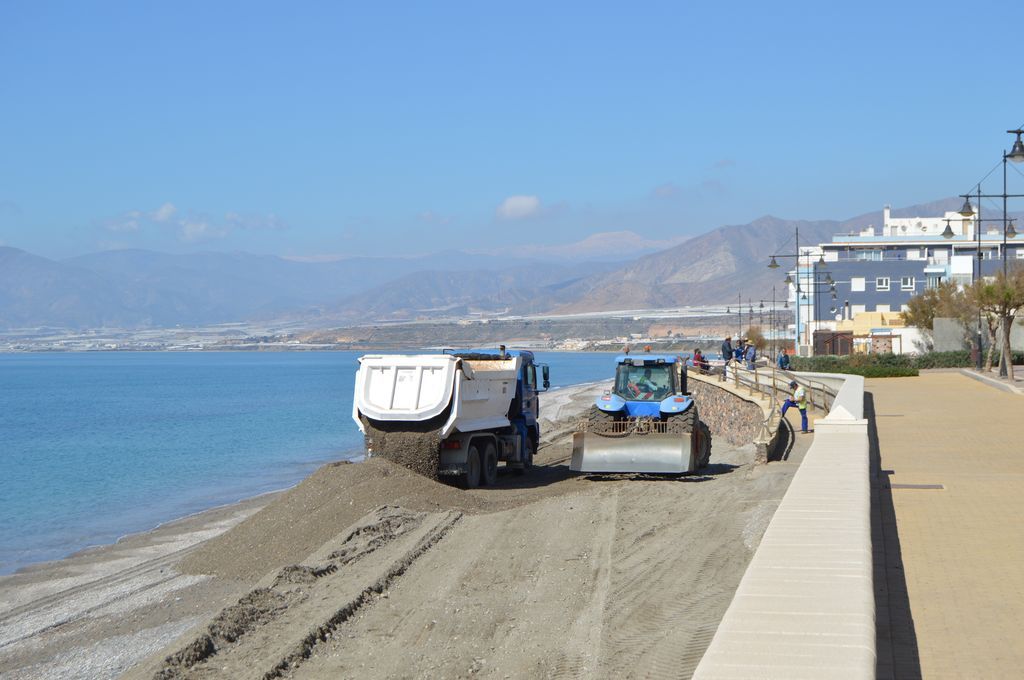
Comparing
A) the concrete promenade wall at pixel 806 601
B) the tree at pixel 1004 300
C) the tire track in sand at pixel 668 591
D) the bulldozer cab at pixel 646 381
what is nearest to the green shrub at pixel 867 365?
the tree at pixel 1004 300

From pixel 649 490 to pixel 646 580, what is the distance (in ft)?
24.1

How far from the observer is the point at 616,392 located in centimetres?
2320

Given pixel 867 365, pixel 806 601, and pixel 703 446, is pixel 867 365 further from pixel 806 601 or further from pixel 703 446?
pixel 806 601

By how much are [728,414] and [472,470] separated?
1842 cm

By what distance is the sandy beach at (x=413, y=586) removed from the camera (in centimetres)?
Result: 962

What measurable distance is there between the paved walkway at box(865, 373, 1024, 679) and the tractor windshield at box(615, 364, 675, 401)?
160 inches

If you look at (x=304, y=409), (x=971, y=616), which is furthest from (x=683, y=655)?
(x=304, y=409)

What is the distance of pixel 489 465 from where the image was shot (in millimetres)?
22391

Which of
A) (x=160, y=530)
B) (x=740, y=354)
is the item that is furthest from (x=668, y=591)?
(x=740, y=354)

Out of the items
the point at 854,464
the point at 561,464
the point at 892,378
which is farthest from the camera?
the point at 892,378

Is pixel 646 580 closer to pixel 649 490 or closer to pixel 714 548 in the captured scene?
pixel 714 548

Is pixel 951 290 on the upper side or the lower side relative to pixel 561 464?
upper

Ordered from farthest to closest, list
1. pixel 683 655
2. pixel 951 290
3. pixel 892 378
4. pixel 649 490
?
1. pixel 951 290
2. pixel 892 378
3. pixel 649 490
4. pixel 683 655

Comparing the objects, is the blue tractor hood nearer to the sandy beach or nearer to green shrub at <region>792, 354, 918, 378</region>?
the sandy beach
